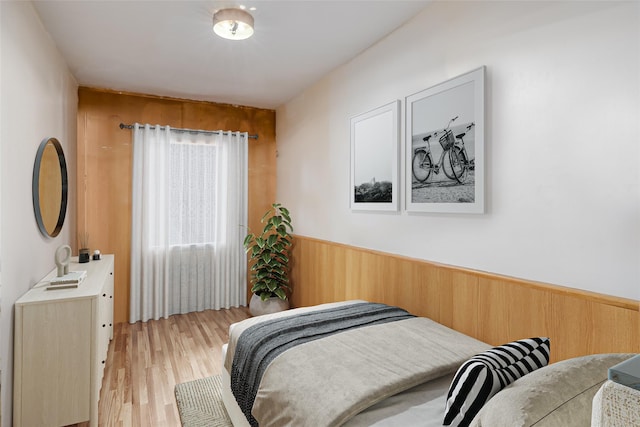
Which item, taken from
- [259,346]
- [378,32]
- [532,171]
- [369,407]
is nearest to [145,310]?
[259,346]

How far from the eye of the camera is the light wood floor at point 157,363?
228cm

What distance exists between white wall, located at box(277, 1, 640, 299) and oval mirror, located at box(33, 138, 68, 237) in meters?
2.45

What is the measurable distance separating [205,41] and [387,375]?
8.93 ft

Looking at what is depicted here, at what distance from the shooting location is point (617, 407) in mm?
472

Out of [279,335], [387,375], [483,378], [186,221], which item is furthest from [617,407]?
[186,221]

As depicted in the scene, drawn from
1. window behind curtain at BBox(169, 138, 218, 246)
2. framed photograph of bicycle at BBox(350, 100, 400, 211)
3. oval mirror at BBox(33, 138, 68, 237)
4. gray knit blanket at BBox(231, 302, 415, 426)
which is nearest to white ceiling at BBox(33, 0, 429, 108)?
framed photograph of bicycle at BBox(350, 100, 400, 211)

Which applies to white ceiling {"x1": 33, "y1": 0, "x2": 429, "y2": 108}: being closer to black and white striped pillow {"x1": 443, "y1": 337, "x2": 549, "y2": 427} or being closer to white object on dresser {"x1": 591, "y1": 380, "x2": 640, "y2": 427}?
black and white striped pillow {"x1": 443, "y1": 337, "x2": 549, "y2": 427}

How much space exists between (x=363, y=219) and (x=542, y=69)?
5.42ft

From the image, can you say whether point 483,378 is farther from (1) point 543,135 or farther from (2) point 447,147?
(2) point 447,147

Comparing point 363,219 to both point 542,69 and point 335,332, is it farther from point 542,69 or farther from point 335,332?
point 542,69

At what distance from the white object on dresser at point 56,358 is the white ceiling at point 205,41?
6.25 feet

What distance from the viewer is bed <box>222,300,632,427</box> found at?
92 centimetres

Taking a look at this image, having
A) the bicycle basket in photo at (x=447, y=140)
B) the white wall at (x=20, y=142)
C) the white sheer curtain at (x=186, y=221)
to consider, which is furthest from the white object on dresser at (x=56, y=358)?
the bicycle basket in photo at (x=447, y=140)

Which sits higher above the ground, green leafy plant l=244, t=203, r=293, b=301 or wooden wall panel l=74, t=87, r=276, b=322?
wooden wall panel l=74, t=87, r=276, b=322
